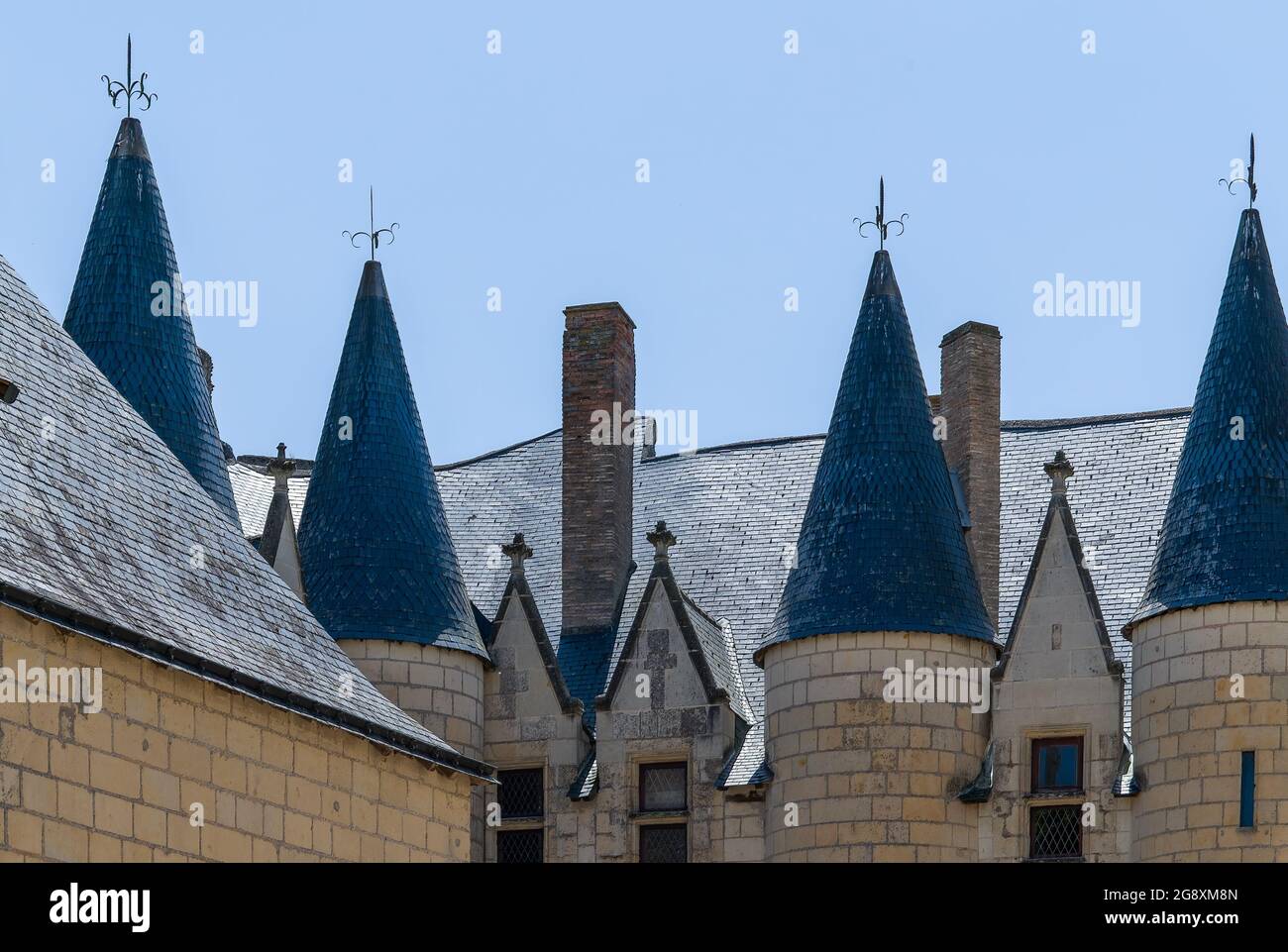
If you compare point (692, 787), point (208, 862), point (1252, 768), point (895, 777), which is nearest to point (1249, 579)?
point (1252, 768)

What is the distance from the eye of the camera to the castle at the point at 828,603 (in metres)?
31.9

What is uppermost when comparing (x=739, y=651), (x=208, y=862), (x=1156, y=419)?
(x=1156, y=419)

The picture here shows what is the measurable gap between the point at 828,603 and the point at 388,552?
4654mm

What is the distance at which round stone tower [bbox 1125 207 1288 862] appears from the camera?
31.4m

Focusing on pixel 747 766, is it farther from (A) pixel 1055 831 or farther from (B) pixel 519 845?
(A) pixel 1055 831

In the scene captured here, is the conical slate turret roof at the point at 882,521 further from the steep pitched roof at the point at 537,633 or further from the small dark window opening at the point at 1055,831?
the steep pitched roof at the point at 537,633

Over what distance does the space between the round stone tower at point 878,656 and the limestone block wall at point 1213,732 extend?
76.6 inches

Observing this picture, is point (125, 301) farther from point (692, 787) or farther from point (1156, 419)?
point (1156, 419)

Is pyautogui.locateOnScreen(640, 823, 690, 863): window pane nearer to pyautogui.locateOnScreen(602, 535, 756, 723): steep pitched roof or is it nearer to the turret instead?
pyautogui.locateOnScreen(602, 535, 756, 723): steep pitched roof

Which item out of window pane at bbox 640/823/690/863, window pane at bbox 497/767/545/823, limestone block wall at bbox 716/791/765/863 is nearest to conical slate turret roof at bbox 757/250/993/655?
limestone block wall at bbox 716/791/765/863

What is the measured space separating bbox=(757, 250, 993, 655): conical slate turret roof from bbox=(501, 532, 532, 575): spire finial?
2841 millimetres

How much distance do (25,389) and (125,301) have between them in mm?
8035

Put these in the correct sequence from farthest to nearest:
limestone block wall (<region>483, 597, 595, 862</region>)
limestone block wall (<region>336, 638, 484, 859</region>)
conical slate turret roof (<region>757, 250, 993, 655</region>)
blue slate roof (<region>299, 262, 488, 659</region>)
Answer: limestone block wall (<region>483, 597, 595, 862</region>) → blue slate roof (<region>299, 262, 488, 659</region>) → limestone block wall (<region>336, 638, 484, 859</region>) → conical slate turret roof (<region>757, 250, 993, 655</region>)

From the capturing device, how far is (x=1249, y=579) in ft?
105
